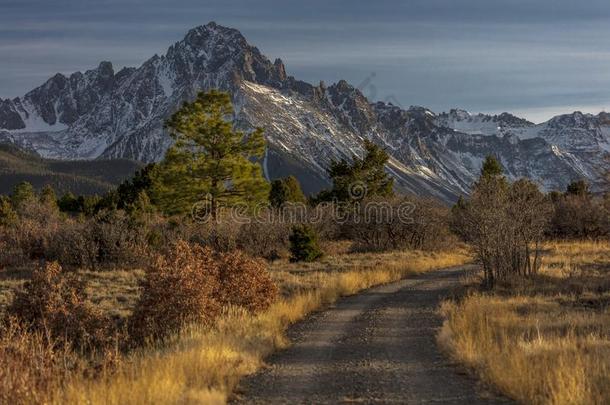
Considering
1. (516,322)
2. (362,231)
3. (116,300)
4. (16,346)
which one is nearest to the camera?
(16,346)

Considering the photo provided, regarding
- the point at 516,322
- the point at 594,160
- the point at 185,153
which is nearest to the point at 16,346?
the point at 516,322

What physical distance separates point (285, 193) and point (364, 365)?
49995 mm

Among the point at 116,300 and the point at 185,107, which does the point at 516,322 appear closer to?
the point at 116,300

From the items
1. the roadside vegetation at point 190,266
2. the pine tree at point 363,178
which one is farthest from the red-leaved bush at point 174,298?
the pine tree at point 363,178

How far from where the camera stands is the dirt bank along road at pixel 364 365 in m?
9.81

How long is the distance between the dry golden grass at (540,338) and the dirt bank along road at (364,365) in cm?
48

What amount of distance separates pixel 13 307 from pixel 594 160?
17759 millimetres

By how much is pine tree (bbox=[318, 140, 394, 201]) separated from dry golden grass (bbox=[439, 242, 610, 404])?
1289 inches

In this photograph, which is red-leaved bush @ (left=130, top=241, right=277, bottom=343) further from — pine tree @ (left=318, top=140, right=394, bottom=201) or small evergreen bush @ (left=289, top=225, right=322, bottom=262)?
pine tree @ (left=318, top=140, right=394, bottom=201)

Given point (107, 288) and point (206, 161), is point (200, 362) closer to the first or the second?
point (107, 288)

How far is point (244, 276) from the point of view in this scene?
18078 millimetres

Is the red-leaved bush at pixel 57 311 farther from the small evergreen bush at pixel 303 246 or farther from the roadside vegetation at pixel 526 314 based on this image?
the small evergreen bush at pixel 303 246

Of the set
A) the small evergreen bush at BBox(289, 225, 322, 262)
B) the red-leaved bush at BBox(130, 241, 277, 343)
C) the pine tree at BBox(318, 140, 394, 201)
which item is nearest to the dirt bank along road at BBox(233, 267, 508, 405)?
the red-leaved bush at BBox(130, 241, 277, 343)

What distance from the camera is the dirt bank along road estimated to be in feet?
32.2
